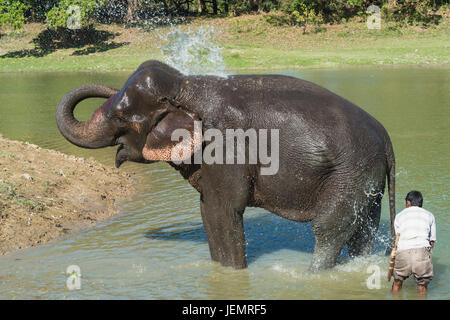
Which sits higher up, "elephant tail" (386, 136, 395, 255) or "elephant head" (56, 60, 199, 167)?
"elephant head" (56, 60, 199, 167)

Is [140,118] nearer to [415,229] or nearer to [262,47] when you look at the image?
[415,229]

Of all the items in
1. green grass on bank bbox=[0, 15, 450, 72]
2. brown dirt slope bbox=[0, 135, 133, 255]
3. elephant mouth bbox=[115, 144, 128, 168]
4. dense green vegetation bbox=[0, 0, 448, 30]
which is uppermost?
elephant mouth bbox=[115, 144, 128, 168]

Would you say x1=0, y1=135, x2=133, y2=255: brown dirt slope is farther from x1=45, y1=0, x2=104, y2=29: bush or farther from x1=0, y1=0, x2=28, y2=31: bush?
x1=0, y1=0, x2=28, y2=31: bush

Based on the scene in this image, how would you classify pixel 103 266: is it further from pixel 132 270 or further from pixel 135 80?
pixel 135 80

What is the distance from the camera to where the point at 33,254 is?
8156mm

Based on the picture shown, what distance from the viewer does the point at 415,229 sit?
619cm

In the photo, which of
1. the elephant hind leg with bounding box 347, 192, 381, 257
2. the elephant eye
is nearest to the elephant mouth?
the elephant eye

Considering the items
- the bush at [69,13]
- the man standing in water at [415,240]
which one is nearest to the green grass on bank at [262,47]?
the bush at [69,13]

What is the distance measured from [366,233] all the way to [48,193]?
5219mm

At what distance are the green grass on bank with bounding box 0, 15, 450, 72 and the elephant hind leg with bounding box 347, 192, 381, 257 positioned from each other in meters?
25.8

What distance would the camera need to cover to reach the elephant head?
6711 millimetres

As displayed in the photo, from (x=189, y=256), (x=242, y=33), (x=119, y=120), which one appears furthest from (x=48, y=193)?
(x=242, y=33)
